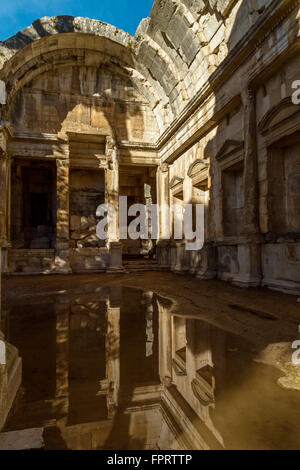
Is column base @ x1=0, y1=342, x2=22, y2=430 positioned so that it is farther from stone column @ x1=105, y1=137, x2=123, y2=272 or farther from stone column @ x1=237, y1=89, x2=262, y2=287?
stone column @ x1=105, y1=137, x2=123, y2=272

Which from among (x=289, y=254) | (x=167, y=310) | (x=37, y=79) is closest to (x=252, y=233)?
(x=289, y=254)

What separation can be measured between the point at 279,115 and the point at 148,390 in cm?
590

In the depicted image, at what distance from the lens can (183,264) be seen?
1063cm

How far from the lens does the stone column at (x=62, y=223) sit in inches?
436

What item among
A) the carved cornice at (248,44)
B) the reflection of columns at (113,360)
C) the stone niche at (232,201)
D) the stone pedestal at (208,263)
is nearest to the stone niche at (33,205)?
the stone pedestal at (208,263)

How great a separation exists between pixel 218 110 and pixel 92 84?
697cm

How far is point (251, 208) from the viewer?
6645mm

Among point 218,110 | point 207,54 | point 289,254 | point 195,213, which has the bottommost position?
point 289,254

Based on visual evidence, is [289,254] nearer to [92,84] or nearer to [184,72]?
[184,72]

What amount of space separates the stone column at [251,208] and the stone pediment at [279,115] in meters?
0.35

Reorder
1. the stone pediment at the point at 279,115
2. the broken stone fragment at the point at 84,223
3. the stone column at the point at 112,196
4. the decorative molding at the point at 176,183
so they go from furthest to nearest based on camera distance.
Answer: the broken stone fragment at the point at 84,223 → the stone column at the point at 112,196 → the decorative molding at the point at 176,183 → the stone pediment at the point at 279,115

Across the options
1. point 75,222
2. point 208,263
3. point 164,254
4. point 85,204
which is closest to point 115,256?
point 164,254

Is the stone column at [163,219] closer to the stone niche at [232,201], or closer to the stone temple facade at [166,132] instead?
the stone temple facade at [166,132]

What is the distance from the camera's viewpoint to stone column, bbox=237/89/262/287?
656 centimetres
